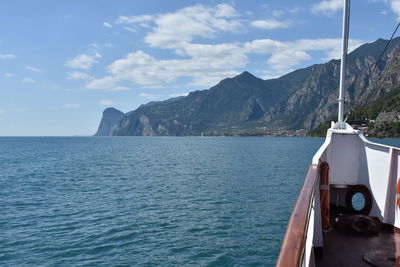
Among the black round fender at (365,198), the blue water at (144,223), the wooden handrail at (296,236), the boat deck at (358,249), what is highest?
the wooden handrail at (296,236)

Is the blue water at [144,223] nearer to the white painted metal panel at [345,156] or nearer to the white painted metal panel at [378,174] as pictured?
the white painted metal panel at [345,156]

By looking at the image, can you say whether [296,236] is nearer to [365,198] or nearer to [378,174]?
[378,174]

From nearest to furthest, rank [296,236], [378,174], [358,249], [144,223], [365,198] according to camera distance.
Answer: [296,236] → [358,249] → [378,174] → [365,198] → [144,223]

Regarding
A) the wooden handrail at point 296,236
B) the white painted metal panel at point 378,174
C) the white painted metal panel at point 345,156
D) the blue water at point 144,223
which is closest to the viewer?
the wooden handrail at point 296,236

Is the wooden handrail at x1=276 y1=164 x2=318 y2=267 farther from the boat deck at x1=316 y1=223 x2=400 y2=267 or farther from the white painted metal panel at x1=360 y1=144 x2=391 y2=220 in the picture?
the white painted metal panel at x1=360 y1=144 x2=391 y2=220

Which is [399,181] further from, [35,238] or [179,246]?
[35,238]

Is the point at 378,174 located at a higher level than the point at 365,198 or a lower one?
higher

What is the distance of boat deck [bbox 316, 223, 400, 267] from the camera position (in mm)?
5586

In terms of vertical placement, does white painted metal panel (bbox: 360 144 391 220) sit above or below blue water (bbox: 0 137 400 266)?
above

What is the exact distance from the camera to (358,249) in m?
6.19

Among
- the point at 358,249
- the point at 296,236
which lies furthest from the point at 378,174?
the point at 296,236

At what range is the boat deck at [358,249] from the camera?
220 inches

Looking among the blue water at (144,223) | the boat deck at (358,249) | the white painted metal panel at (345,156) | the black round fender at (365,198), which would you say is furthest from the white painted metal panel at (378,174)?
the blue water at (144,223)

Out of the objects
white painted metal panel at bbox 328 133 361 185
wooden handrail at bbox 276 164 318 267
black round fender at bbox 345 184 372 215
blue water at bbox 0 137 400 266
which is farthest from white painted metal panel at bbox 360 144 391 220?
blue water at bbox 0 137 400 266
